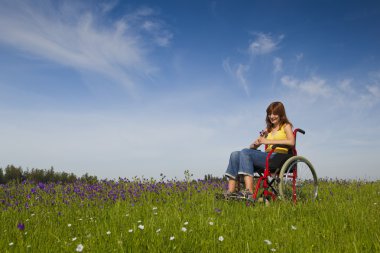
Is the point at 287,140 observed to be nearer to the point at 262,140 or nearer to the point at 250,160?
the point at 262,140

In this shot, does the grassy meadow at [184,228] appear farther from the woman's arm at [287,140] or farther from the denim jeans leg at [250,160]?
the woman's arm at [287,140]

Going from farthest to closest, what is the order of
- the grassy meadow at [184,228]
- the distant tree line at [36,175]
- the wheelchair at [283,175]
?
the distant tree line at [36,175] < the wheelchair at [283,175] < the grassy meadow at [184,228]

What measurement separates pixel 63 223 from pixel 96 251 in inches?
72.3

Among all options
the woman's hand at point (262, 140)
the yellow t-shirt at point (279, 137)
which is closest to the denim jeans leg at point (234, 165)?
the woman's hand at point (262, 140)

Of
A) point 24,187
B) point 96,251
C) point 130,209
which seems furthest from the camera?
point 24,187

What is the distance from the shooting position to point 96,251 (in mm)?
3207

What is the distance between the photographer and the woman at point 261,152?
5929mm

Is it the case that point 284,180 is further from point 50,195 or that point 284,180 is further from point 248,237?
point 50,195

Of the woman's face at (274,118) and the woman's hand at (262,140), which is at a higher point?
the woman's face at (274,118)

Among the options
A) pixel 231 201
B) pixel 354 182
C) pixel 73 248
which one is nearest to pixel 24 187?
pixel 231 201

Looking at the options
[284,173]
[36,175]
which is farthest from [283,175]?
[36,175]

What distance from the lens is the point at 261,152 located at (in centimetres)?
598

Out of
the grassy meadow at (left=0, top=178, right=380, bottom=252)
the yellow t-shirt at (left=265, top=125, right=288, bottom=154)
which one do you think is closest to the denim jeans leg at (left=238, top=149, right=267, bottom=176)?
the yellow t-shirt at (left=265, top=125, right=288, bottom=154)

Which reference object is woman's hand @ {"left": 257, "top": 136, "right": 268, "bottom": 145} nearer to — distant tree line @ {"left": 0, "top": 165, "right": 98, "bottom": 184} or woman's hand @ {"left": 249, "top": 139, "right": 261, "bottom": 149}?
woman's hand @ {"left": 249, "top": 139, "right": 261, "bottom": 149}
